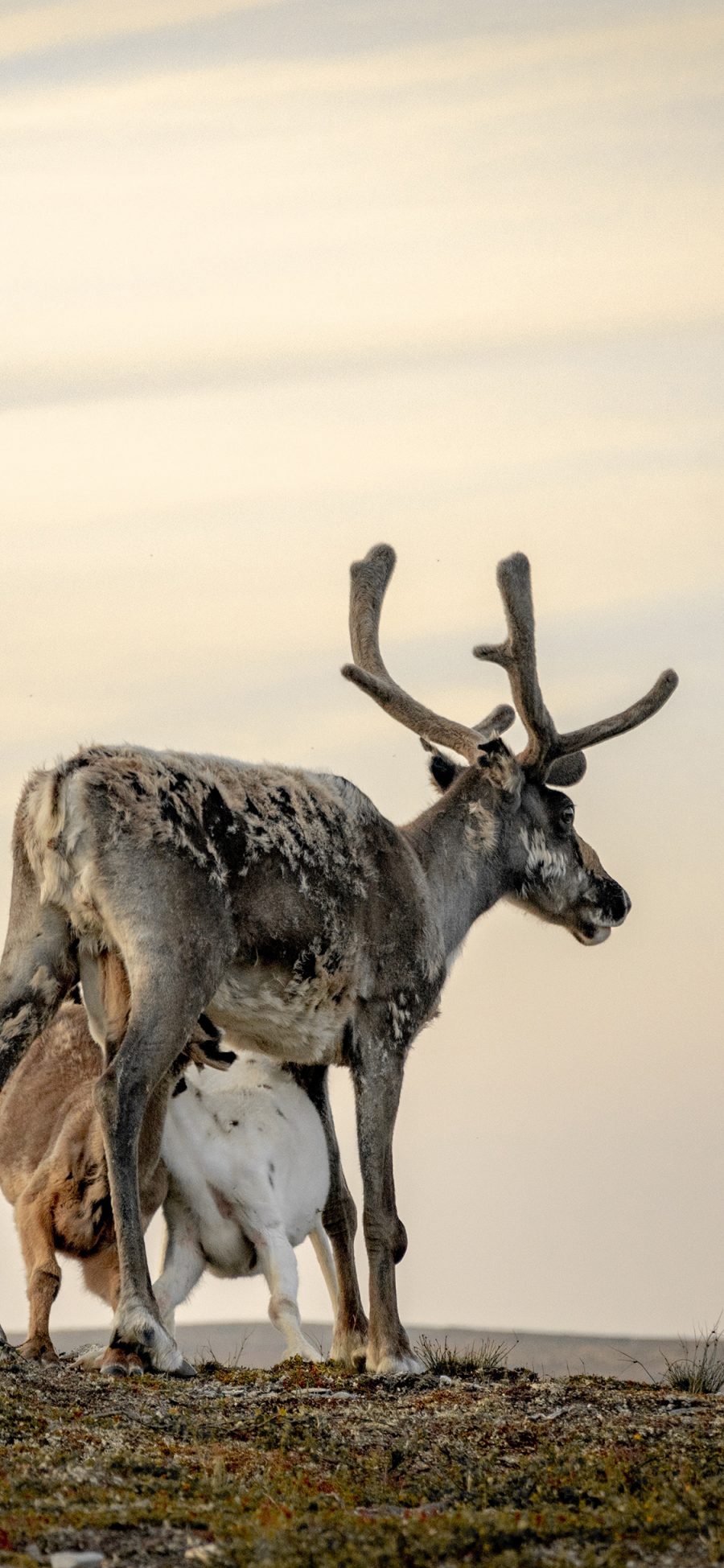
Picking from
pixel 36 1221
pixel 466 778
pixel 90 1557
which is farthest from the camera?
pixel 466 778

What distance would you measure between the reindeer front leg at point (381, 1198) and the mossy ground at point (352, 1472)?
104 centimetres

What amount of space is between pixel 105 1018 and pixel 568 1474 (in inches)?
177

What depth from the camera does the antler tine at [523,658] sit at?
1322 cm

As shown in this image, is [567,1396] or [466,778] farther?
[466,778]

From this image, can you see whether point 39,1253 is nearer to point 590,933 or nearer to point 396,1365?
point 396,1365

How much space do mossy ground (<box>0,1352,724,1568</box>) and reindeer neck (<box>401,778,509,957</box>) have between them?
3.34 metres

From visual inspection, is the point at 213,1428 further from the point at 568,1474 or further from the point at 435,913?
the point at 435,913

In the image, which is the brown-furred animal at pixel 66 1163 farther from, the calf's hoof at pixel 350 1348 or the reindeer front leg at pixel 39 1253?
the calf's hoof at pixel 350 1348

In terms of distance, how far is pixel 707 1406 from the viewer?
9648 mm

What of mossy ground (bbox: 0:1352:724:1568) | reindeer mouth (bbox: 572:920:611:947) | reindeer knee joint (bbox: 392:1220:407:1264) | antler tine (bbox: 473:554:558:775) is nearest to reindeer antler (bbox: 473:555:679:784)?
antler tine (bbox: 473:554:558:775)

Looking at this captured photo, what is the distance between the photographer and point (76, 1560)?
19.4ft

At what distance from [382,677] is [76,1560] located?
29.7 ft

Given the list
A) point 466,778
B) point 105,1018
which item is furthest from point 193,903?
point 466,778

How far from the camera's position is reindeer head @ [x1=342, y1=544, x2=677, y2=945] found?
1338 centimetres
